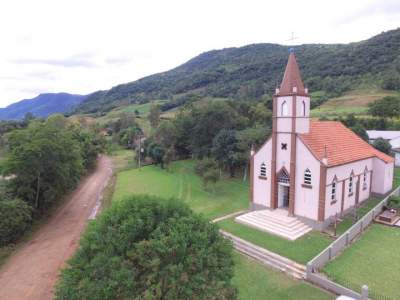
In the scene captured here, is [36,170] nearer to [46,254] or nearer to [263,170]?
[46,254]

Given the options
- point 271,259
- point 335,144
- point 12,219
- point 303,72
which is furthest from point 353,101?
point 12,219

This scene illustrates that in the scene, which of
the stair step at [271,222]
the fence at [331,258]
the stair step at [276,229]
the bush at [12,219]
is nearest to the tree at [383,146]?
the fence at [331,258]

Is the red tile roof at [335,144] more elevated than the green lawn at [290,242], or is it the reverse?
the red tile roof at [335,144]

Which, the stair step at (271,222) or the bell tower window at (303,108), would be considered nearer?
the stair step at (271,222)

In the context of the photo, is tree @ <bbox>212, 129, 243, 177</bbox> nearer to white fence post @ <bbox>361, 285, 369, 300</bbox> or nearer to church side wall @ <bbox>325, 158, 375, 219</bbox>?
church side wall @ <bbox>325, 158, 375, 219</bbox>

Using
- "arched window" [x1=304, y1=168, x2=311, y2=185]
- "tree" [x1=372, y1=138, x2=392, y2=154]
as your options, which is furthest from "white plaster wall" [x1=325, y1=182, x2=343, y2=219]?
"tree" [x1=372, y1=138, x2=392, y2=154]

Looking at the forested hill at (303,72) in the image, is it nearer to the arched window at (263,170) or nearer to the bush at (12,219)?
the arched window at (263,170)

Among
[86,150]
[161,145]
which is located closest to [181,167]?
[161,145]

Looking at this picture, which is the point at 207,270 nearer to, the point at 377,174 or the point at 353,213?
the point at 353,213
